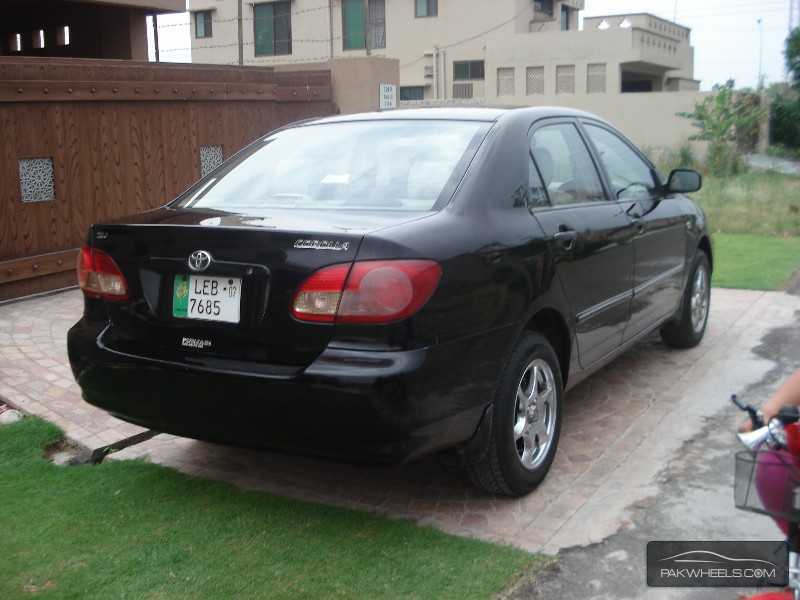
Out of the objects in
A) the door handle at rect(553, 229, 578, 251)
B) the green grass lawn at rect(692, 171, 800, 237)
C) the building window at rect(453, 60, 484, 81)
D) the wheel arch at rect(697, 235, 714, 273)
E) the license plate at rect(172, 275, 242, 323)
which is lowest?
the green grass lawn at rect(692, 171, 800, 237)

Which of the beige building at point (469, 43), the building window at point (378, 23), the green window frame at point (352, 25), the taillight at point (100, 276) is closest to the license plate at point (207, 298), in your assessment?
the taillight at point (100, 276)

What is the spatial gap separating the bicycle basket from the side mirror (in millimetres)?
3933

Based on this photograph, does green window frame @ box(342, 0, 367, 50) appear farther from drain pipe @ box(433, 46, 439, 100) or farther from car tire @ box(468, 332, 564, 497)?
car tire @ box(468, 332, 564, 497)

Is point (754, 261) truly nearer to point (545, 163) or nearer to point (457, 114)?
point (545, 163)

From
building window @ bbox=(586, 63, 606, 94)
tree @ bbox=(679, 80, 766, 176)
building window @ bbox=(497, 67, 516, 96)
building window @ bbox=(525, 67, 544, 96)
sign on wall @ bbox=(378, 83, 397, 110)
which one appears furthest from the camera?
building window @ bbox=(497, 67, 516, 96)

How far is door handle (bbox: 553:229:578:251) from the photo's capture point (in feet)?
14.4

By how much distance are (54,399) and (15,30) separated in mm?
13073

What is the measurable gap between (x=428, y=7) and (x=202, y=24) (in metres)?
10.5

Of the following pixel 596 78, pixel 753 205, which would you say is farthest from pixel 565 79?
pixel 753 205

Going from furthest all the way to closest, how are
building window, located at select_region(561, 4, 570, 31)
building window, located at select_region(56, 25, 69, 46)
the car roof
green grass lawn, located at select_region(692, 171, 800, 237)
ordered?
building window, located at select_region(561, 4, 570, 31)
building window, located at select_region(56, 25, 69, 46)
green grass lawn, located at select_region(692, 171, 800, 237)
the car roof

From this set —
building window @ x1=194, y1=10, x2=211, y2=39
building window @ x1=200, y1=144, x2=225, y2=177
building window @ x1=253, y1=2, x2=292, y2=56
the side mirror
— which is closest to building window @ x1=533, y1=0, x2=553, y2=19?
building window @ x1=253, y1=2, x2=292, y2=56

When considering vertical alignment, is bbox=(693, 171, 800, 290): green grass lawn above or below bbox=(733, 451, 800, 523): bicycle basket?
below

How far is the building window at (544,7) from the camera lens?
37406 millimetres

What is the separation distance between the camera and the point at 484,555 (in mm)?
3619
